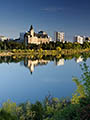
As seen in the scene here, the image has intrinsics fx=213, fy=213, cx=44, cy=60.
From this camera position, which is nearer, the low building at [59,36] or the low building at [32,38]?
the low building at [32,38]

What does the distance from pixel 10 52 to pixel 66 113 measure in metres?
42.3

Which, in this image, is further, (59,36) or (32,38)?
(59,36)

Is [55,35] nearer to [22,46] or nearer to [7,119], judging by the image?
[22,46]

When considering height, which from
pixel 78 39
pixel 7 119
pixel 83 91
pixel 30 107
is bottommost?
pixel 78 39

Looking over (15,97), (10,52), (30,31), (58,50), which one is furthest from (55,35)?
(15,97)

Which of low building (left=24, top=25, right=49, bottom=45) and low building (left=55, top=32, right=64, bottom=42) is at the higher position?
low building (left=24, top=25, right=49, bottom=45)

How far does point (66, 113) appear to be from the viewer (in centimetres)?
234

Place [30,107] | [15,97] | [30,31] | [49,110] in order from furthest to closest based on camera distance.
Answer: [30,31]
[15,97]
[30,107]
[49,110]

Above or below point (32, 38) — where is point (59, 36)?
below

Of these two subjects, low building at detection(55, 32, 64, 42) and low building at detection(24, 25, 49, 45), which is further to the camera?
low building at detection(55, 32, 64, 42)

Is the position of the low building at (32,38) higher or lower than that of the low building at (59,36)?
higher

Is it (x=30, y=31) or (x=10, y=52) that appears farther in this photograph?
(x=30, y=31)

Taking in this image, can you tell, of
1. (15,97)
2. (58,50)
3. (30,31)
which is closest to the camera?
(15,97)

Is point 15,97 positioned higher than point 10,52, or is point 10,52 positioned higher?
point 15,97
